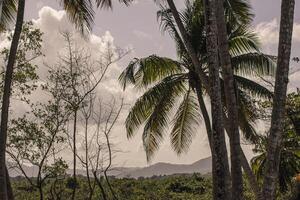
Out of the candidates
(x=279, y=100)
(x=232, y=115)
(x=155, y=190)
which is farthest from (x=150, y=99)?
(x=155, y=190)

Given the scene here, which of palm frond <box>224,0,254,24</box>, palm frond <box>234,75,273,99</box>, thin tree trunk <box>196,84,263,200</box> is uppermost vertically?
palm frond <box>224,0,254,24</box>

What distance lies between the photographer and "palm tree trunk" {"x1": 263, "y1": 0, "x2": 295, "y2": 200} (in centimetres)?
696

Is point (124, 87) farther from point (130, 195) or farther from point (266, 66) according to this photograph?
point (130, 195)

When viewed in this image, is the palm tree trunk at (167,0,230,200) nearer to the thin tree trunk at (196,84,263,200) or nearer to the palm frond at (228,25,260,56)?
the thin tree trunk at (196,84,263,200)

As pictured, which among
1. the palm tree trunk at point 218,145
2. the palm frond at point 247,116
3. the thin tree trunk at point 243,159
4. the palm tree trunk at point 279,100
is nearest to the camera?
the palm tree trunk at point 279,100

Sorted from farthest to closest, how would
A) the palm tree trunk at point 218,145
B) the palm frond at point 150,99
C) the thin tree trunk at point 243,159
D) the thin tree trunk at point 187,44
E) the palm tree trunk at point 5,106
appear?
the palm frond at point 150,99, the thin tree trunk at point 187,44, the thin tree trunk at point 243,159, the palm tree trunk at point 5,106, the palm tree trunk at point 218,145

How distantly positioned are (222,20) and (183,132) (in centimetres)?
753

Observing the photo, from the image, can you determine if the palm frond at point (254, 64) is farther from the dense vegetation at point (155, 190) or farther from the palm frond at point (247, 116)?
the dense vegetation at point (155, 190)

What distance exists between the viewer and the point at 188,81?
15.3m

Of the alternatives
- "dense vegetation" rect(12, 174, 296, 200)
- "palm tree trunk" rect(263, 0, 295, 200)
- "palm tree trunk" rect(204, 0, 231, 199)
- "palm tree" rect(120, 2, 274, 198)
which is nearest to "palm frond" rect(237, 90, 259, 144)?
"palm tree" rect(120, 2, 274, 198)

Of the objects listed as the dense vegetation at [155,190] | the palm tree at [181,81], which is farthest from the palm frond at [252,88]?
the dense vegetation at [155,190]

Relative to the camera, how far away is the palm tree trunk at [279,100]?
6961mm

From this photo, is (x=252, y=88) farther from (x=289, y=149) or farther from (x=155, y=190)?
(x=155, y=190)

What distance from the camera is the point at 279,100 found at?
23.2ft
